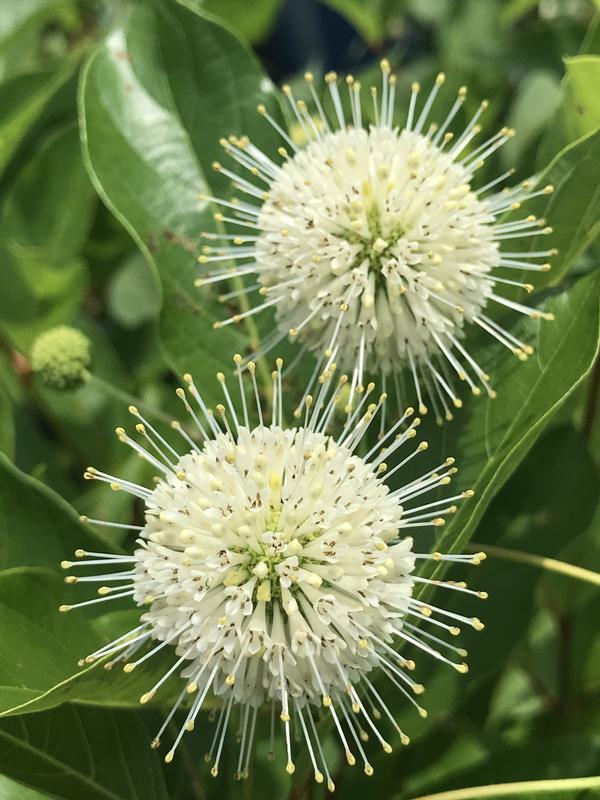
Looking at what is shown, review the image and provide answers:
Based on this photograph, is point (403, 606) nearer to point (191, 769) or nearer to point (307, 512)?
point (307, 512)

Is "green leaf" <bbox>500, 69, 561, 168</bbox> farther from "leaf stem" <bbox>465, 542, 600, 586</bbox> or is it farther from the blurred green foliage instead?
"leaf stem" <bbox>465, 542, 600, 586</bbox>

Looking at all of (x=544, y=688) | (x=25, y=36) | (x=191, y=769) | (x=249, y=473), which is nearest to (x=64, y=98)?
(x=25, y=36)

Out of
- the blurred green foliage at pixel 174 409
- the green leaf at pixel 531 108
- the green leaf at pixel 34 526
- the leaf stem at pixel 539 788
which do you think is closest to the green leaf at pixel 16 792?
the blurred green foliage at pixel 174 409

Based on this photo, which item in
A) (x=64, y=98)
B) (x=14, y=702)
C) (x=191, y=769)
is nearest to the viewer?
(x=14, y=702)

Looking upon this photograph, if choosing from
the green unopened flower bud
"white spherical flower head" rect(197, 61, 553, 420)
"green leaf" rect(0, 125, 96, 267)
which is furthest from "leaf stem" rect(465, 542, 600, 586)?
"green leaf" rect(0, 125, 96, 267)

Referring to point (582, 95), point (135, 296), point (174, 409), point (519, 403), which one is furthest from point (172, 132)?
point (135, 296)

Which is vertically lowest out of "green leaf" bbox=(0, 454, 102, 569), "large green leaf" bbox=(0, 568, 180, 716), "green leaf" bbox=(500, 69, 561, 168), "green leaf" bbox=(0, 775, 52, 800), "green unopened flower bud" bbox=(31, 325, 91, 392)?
"green leaf" bbox=(0, 775, 52, 800)

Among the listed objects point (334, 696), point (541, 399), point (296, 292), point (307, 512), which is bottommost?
point (334, 696)
